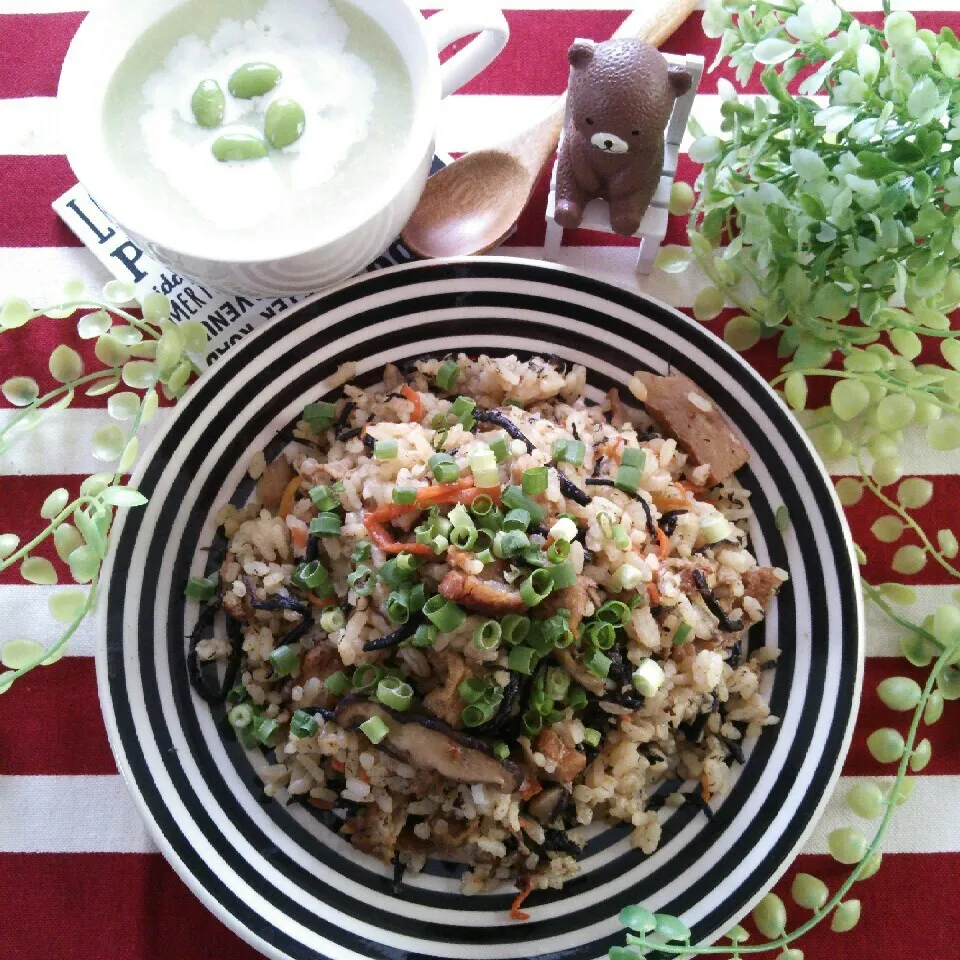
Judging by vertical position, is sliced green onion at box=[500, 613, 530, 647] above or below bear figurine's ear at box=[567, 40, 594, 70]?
below

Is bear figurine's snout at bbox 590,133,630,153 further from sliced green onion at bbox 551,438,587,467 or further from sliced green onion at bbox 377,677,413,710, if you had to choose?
sliced green onion at bbox 377,677,413,710

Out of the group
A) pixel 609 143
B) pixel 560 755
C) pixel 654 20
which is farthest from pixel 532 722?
pixel 654 20

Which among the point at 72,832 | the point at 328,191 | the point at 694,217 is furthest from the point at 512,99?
the point at 72,832

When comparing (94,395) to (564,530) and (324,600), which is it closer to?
(324,600)

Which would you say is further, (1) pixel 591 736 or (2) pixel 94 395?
(2) pixel 94 395

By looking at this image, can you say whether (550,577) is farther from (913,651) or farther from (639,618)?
(913,651)

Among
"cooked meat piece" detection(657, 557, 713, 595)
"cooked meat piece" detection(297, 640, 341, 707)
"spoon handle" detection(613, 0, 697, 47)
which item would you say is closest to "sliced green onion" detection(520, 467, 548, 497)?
"cooked meat piece" detection(657, 557, 713, 595)

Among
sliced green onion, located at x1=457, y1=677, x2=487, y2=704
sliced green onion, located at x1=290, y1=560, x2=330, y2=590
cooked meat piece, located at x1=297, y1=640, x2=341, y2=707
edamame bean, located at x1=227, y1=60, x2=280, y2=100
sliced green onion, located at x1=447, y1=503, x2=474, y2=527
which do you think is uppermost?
edamame bean, located at x1=227, y1=60, x2=280, y2=100
